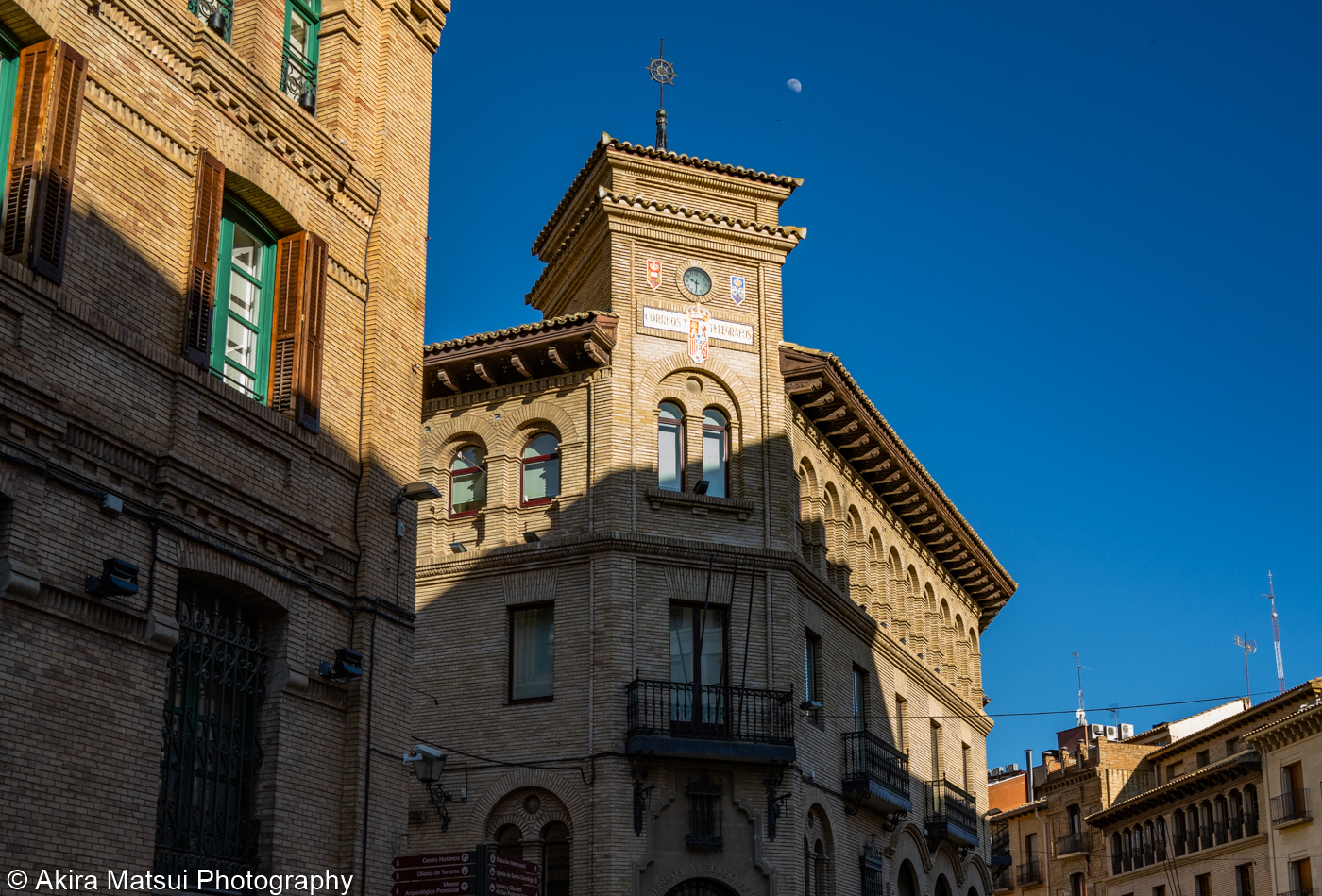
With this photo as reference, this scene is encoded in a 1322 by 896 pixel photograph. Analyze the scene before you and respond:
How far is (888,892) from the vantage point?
30578 millimetres

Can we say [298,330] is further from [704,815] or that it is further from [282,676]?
[704,815]

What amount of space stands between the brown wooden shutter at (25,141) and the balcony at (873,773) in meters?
20.3

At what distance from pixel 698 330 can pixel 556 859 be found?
32.4ft

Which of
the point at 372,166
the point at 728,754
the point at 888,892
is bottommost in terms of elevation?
the point at 888,892

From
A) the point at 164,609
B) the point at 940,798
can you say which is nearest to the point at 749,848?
the point at 940,798

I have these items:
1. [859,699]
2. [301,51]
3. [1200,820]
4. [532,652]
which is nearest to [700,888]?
[532,652]

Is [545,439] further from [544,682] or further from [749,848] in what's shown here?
[749,848]

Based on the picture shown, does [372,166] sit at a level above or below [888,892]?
above

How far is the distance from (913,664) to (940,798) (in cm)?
318

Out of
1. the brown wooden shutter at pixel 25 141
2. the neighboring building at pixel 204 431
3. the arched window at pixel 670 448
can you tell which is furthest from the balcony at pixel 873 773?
the brown wooden shutter at pixel 25 141

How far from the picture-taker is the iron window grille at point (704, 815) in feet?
83.4

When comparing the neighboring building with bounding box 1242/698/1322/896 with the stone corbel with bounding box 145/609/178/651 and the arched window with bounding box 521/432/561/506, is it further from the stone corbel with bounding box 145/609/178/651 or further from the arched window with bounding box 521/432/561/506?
the stone corbel with bounding box 145/609/178/651

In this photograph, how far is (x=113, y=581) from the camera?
1215 centimetres

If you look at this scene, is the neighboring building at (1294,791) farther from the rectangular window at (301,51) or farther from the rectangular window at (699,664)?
the rectangular window at (301,51)
